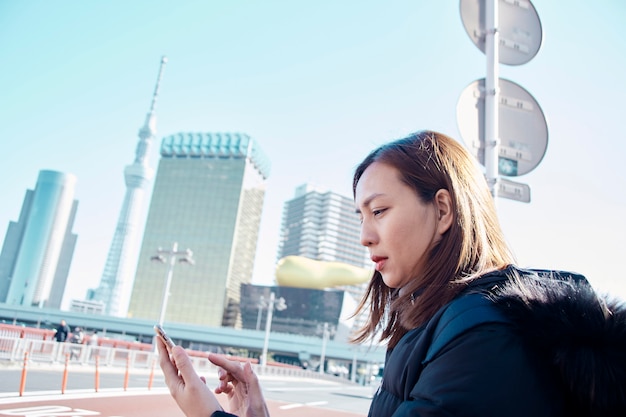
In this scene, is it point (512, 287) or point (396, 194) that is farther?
point (396, 194)

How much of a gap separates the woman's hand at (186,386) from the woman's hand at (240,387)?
6.9 inches

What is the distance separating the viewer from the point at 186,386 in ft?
4.99

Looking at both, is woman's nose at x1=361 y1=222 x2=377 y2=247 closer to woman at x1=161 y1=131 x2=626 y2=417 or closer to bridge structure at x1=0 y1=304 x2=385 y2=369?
woman at x1=161 y1=131 x2=626 y2=417

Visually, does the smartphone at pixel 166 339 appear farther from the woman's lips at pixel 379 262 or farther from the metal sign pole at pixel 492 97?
the metal sign pole at pixel 492 97

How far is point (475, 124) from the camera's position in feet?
14.6

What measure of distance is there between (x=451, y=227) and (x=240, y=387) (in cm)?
90

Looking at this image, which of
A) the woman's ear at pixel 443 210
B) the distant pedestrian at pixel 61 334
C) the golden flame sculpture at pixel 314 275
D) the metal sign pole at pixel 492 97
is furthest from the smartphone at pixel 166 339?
the golden flame sculpture at pixel 314 275

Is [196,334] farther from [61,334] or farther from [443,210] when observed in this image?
[443,210]

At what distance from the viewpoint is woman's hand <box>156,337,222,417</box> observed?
146 centimetres

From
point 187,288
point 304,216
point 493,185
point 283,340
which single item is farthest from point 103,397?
point 304,216

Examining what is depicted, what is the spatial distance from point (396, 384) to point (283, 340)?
8348 centimetres

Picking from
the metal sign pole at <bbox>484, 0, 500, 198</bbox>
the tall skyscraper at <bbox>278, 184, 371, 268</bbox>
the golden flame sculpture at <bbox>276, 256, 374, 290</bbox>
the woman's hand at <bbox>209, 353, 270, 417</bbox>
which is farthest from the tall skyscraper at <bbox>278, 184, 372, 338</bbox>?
the woman's hand at <bbox>209, 353, 270, 417</bbox>

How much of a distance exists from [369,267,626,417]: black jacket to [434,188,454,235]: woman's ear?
35 centimetres

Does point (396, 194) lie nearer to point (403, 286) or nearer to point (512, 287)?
point (403, 286)
